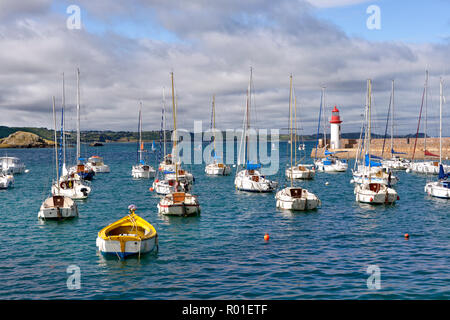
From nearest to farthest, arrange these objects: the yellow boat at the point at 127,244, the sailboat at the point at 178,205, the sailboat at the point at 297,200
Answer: the yellow boat at the point at 127,244, the sailboat at the point at 178,205, the sailboat at the point at 297,200

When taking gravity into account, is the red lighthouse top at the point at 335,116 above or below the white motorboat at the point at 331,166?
above

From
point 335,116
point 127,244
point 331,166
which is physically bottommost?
point 127,244

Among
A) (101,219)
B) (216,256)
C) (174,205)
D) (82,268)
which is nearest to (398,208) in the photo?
(174,205)

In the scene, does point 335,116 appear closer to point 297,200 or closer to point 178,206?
point 297,200

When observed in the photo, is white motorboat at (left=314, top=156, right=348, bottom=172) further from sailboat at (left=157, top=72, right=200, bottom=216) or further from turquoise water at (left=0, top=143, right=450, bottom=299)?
sailboat at (left=157, top=72, right=200, bottom=216)

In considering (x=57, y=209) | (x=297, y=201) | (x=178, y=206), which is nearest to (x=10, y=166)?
(x=57, y=209)

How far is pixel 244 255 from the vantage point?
84.9 feet

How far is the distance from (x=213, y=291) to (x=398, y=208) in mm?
29411

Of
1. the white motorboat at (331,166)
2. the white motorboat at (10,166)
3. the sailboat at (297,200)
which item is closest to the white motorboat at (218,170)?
the white motorboat at (331,166)

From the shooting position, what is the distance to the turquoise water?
792 inches

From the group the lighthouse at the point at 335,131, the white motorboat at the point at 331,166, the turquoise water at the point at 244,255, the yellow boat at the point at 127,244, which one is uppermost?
the lighthouse at the point at 335,131

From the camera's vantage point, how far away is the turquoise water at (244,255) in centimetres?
2012

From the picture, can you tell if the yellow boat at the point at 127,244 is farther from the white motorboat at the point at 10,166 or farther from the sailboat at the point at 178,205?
the white motorboat at the point at 10,166

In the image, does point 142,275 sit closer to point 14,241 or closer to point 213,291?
point 213,291
